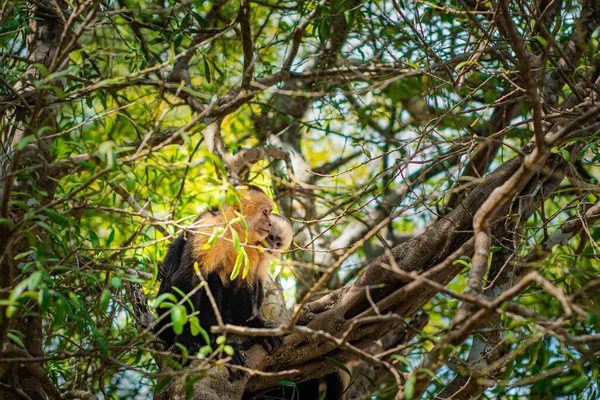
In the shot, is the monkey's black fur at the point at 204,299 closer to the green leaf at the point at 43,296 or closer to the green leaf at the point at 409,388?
the green leaf at the point at 43,296

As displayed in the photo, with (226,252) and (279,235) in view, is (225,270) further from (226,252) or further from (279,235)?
(279,235)

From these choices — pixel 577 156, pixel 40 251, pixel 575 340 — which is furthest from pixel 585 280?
pixel 40 251

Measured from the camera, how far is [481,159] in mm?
5117

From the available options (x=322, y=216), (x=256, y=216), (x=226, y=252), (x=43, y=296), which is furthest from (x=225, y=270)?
(x=43, y=296)

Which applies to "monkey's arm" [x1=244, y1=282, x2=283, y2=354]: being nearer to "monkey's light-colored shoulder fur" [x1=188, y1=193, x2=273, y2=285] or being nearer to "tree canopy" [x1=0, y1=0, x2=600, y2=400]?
"monkey's light-colored shoulder fur" [x1=188, y1=193, x2=273, y2=285]

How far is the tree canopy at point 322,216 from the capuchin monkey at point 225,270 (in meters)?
0.18

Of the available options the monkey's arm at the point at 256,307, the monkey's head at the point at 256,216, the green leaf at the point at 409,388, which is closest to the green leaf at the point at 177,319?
the green leaf at the point at 409,388

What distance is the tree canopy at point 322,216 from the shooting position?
2426 millimetres

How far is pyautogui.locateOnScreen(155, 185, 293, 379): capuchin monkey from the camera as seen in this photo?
13.7 ft

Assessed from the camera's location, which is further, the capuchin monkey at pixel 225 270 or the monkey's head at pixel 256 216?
the monkey's head at pixel 256 216

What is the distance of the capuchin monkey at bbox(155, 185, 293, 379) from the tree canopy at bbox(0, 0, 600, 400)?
181mm

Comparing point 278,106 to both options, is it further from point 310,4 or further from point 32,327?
point 32,327

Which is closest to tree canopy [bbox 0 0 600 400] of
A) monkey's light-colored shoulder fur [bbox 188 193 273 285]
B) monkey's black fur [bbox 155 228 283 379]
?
monkey's black fur [bbox 155 228 283 379]

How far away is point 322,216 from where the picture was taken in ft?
14.9
